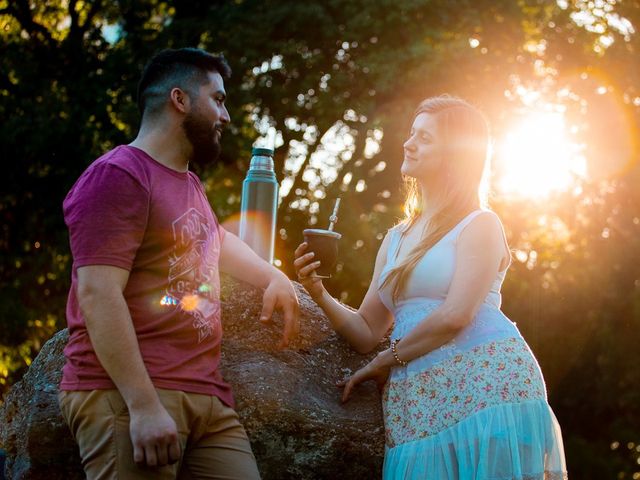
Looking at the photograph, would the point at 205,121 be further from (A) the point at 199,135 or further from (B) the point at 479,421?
(B) the point at 479,421

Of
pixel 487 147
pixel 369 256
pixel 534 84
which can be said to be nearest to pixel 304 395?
pixel 487 147

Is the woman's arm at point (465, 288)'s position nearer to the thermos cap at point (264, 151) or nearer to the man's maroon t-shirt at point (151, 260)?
the man's maroon t-shirt at point (151, 260)

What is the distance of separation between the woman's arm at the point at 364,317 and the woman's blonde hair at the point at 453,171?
232 millimetres

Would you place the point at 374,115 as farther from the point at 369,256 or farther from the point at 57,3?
the point at 57,3

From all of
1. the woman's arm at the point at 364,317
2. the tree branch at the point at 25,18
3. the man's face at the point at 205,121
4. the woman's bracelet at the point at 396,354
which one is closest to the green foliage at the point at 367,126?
the tree branch at the point at 25,18

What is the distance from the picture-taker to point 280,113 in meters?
15.2

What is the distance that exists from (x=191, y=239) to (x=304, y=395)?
1158mm

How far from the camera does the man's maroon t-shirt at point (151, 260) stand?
2.57 metres

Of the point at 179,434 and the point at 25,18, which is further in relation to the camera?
the point at 25,18

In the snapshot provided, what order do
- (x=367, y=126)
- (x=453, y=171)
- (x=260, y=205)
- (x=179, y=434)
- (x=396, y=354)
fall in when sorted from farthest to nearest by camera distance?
1. (x=367, y=126)
2. (x=260, y=205)
3. (x=453, y=171)
4. (x=396, y=354)
5. (x=179, y=434)

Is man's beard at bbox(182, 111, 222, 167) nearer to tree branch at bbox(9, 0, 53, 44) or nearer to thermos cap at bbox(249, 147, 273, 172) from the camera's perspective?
thermos cap at bbox(249, 147, 273, 172)

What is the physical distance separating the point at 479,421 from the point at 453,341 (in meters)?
0.34

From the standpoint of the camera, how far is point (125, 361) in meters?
2.52

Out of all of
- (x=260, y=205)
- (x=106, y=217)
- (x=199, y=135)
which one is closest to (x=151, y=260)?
(x=106, y=217)
